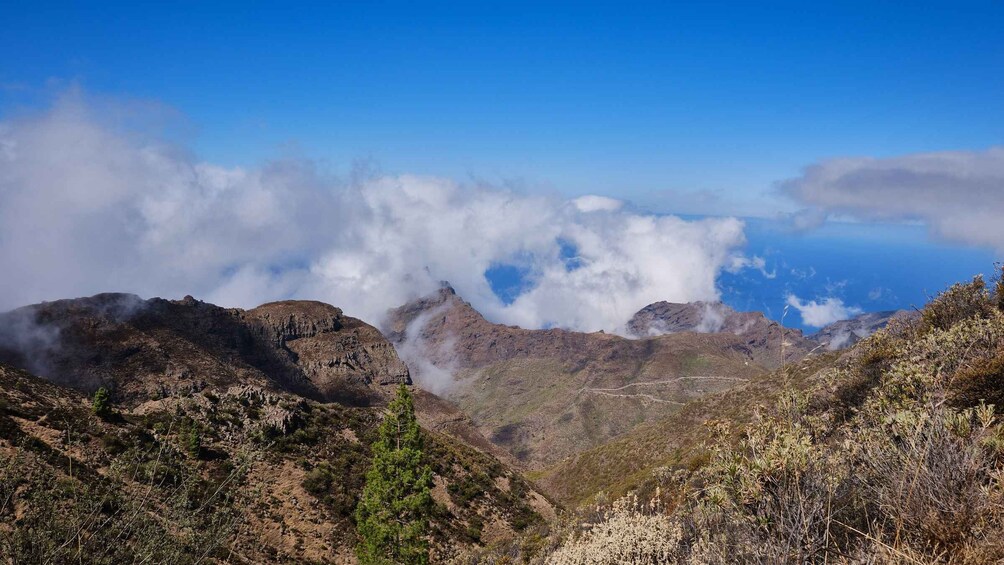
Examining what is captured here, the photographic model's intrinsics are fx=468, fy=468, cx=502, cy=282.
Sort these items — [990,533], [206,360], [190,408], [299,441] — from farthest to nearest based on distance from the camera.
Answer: [206,360] → [299,441] → [190,408] → [990,533]

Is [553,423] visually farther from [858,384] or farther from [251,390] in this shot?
[858,384]

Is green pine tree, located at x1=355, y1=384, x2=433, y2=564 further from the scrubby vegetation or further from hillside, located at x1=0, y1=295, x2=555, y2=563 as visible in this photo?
the scrubby vegetation

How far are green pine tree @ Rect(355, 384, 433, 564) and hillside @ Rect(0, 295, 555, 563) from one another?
5.00m

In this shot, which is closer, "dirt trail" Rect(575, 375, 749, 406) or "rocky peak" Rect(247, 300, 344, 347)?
"rocky peak" Rect(247, 300, 344, 347)

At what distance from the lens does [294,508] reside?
2556 centimetres

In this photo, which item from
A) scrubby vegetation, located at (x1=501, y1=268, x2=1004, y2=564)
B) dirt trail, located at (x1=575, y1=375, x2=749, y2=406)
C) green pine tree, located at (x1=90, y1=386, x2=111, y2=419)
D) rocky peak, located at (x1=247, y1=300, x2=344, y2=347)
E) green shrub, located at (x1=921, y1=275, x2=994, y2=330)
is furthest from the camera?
dirt trail, located at (x1=575, y1=375, x2=749, y2=406)

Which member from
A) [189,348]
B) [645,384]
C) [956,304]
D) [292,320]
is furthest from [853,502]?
[645,384]

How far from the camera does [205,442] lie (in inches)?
1117

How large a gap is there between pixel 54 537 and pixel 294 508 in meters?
23.5

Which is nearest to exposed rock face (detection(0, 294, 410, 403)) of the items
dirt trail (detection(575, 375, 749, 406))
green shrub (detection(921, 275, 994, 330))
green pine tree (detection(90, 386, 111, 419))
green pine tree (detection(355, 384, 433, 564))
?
green pine tree (detection(90, 386, 111, 419))

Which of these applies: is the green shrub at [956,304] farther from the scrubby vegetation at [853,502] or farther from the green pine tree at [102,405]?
the green pine tree at [102,405]

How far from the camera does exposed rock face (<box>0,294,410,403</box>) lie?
196 ft

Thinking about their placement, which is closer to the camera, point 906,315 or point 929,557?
point 929,557

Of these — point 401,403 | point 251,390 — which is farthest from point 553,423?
point 401,403
